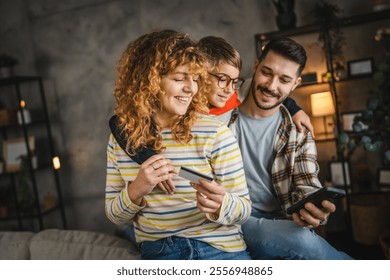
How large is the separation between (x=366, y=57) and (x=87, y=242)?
1.18 meters

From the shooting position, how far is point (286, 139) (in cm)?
125

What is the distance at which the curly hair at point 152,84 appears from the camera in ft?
3.88

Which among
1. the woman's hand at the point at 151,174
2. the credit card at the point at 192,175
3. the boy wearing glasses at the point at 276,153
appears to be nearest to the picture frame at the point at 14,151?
the woman's hand at the point at 151,174

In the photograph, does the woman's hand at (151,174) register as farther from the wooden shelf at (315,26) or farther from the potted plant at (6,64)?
the potted plant at (6,64)

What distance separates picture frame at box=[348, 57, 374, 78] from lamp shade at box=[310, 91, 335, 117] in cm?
11

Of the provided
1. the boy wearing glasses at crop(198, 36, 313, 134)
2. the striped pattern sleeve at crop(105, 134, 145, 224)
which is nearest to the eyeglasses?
the boy wearing glasses at crop(198, 36, 313, 134)

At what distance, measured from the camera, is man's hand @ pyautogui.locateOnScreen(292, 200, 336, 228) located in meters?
1.17

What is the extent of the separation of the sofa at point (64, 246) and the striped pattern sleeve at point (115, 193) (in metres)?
0.22

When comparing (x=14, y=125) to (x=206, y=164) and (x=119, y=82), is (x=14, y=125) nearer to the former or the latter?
(x=119, y=82)

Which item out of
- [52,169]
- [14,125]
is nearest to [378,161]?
[52,169]

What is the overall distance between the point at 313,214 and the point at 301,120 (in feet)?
0.95

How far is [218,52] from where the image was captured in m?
1.24

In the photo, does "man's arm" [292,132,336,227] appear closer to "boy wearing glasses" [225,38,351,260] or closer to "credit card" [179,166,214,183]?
"boy wearing glasses" [225,38,351,260]

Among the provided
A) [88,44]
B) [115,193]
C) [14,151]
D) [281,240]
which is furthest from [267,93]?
[14,151]
